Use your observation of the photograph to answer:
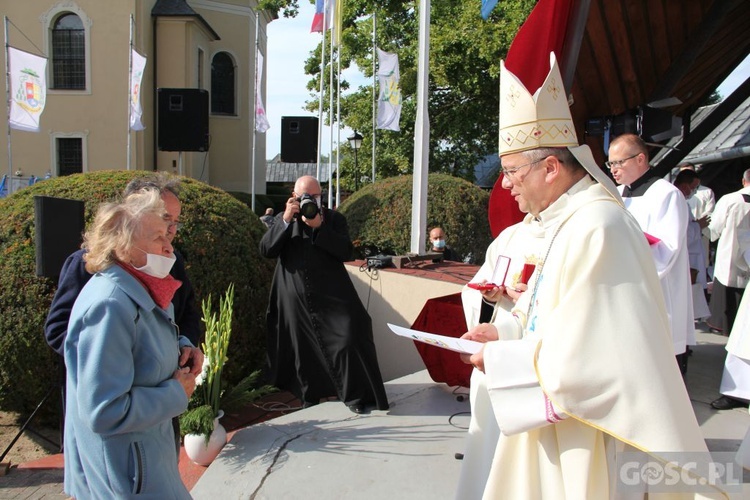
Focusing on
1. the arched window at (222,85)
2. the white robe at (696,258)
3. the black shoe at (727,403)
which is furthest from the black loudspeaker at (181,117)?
the black shoe at (727,403)

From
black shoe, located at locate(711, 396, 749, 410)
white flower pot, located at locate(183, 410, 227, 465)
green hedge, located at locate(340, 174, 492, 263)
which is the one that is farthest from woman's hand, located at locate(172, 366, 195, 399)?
green hedge, located at locate(340, 174, 492, 263)

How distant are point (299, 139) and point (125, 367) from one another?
11980 mm

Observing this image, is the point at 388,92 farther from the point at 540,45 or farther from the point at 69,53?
the point at 540,45

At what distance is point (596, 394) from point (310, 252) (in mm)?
3114

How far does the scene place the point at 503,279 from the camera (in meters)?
2.87

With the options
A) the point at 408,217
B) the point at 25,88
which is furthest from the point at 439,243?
the point at 25,88

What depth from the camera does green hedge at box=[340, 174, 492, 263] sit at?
8664 mm

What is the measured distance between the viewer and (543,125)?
2152 millimetres

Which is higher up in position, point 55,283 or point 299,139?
point 299,139

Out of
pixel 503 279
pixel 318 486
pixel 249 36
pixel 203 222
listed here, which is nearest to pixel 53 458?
pixel 203 222

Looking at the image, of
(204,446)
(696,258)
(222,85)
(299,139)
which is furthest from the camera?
(222,85)

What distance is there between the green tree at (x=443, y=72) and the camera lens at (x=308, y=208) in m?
13.6

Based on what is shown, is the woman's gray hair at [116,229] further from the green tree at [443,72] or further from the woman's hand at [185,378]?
the green tree at [443,72]

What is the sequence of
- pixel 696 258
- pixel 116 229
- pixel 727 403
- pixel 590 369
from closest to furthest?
pixel 590 369
pixel 116 229
pixel 727 403
pixel 696 258
